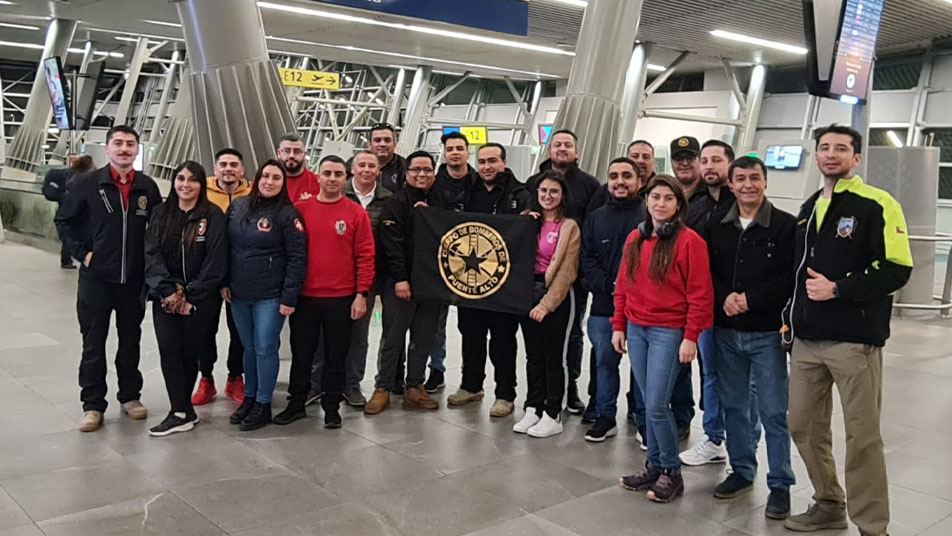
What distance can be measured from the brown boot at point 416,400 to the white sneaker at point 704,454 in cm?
174

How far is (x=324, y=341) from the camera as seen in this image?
5129 mm

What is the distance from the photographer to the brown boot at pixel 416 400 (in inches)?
216

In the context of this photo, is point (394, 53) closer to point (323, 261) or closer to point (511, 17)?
point (511, 17)

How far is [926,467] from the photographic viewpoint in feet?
15.1

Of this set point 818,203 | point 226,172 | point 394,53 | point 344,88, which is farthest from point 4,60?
point 818,203

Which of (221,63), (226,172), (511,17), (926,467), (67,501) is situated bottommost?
(67,501)

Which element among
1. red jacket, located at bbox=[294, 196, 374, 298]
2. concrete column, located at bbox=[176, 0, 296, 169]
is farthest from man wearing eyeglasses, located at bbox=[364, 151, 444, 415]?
concrete column, located at bbox=[176, 0, 296, 169]

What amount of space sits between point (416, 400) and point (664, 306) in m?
2.16

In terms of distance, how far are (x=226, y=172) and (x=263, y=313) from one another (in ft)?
3.03

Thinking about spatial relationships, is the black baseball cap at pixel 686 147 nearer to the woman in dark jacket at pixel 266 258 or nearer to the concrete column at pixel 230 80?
the woman in dark jacket at pixel 266 258

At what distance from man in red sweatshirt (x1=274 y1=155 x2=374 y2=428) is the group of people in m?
0.01

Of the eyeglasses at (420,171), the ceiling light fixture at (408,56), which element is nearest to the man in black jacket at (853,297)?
the eyeglasses at (420,171)

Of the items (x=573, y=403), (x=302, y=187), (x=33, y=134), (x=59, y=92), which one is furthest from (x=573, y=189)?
(x=33, y=134)

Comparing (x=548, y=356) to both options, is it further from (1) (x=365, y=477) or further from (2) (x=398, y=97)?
(2) (x=398, y=97)
